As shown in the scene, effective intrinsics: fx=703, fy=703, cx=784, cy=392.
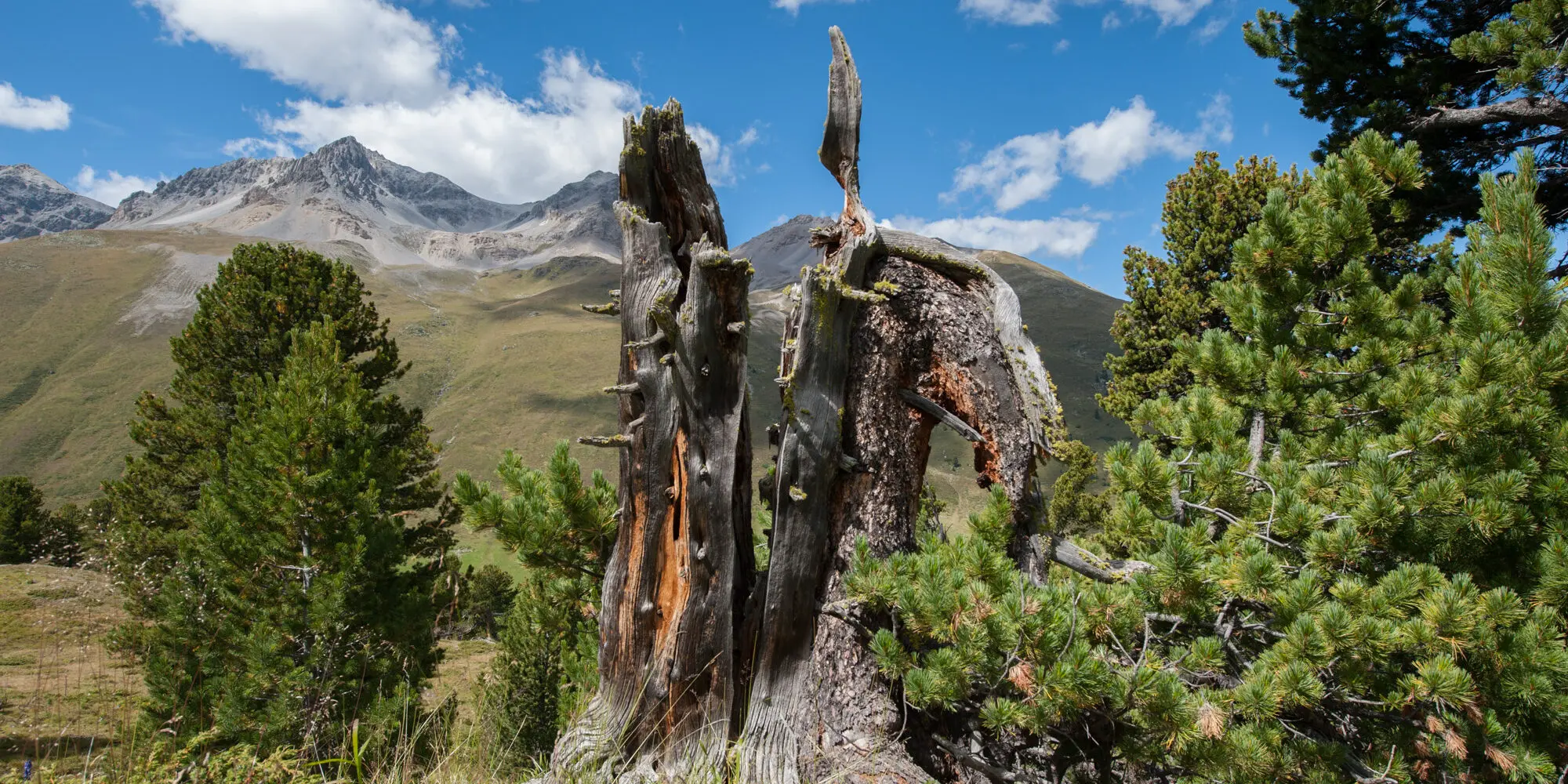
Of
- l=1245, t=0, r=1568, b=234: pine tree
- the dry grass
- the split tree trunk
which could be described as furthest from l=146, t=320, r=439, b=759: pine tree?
l=1245, t=0, r=1568, b=234: pine tree

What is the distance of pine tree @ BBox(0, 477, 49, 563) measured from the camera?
123 feet

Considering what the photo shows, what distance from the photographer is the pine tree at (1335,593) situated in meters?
3.56

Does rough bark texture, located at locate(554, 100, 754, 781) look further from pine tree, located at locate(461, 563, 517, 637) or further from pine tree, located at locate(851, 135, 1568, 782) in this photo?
pine tree, located at locate(461, 563, 517, 637)

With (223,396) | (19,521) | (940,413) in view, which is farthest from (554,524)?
(19,521)

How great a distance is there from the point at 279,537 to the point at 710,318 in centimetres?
1101

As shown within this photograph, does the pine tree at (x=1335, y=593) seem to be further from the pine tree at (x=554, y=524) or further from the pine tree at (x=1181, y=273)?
the pine tree at (x=1181, y=273)

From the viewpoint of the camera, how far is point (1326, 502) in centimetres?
438

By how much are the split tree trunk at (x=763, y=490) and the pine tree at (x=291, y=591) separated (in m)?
7.83

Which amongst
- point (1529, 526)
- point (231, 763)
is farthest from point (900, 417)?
point (231, 763)

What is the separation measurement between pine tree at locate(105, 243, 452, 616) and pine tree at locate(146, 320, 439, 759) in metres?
5.24

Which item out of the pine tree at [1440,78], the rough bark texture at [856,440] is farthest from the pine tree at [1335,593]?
the pine tree at [1440,78]

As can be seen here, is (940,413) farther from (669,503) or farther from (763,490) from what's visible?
(669,503)

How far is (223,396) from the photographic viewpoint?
19109 millimetres

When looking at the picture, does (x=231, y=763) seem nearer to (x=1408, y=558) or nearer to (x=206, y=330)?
(x=1408, y=558)
